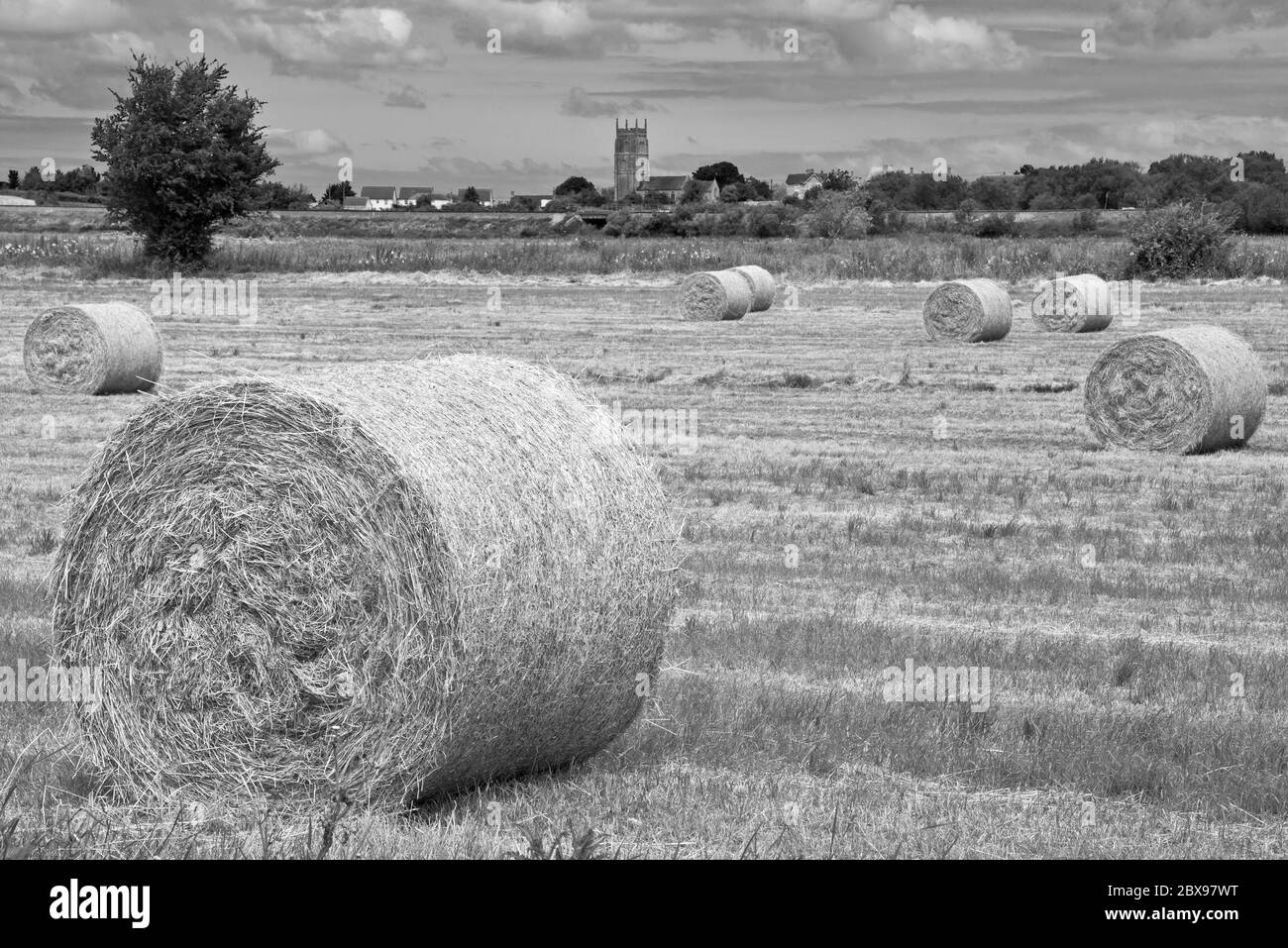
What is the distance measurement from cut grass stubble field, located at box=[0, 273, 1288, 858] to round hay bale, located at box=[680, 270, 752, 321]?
41.1 feet

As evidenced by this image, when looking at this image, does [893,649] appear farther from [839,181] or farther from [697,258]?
[839,181]

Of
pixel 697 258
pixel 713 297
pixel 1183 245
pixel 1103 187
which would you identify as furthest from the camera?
pixel 1103 187

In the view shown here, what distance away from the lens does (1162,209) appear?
47.9 m

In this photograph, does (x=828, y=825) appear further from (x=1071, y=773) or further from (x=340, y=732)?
(x=340, y=732)

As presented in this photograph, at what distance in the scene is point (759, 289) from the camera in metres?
38.2

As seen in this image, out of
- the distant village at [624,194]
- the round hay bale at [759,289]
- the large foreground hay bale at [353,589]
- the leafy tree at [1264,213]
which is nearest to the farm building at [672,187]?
the distant village at [624,194]

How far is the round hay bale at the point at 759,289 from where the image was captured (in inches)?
1499

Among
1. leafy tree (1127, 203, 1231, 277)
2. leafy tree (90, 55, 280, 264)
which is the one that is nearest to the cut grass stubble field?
leafy tree (1127, 203, 1231, 277)

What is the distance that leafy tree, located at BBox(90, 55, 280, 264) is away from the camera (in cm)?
5631

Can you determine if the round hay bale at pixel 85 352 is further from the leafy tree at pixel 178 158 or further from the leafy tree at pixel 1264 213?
the leafy tree at pixel 1264 213

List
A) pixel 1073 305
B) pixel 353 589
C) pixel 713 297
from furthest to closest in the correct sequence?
pixel 713 297
pixel 1073 305
pixel 353 589

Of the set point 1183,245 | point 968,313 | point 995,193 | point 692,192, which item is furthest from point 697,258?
point 692,192

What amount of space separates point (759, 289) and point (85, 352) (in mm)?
18836
